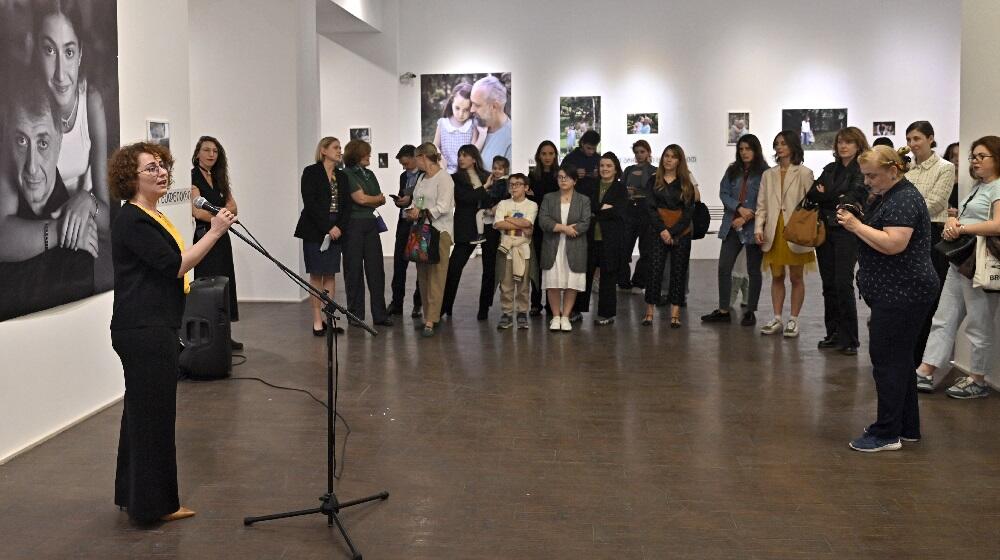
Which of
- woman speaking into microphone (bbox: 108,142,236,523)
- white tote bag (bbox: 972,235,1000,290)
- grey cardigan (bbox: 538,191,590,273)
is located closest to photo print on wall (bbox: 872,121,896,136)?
grey cardigan (bbox: 538,191,590,273)

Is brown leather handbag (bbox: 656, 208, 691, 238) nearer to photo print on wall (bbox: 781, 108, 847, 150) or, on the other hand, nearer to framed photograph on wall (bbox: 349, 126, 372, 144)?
photo print on wall (bbox: 781, 108, 847, 150)

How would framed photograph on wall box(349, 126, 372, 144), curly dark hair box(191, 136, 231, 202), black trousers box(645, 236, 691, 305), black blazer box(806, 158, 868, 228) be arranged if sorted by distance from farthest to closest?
1. framed photograph on wall box(349, 126, 372, 144)
2. black trousers box(645, 236, 691, 305)
3. curly dark hair box(191, 136, 231, 202)
4. black blazer box(806, 158, 868, 228)

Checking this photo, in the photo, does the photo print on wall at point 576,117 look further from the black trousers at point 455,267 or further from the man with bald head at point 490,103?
the black trousers at point 455,267

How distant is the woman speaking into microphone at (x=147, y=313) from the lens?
15.8 feet

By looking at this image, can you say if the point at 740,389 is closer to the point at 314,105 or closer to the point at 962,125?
the point at 962,125

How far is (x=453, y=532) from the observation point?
4.99 metres

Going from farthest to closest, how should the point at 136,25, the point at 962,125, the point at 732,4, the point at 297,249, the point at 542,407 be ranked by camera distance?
the point at 732,4 → the point at 297,249 → the point at 962,125 → the point at 136,25 → the point at 542,407

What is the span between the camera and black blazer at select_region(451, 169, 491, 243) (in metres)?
10.9

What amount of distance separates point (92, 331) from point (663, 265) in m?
5.55

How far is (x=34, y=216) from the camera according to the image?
20.9 ft

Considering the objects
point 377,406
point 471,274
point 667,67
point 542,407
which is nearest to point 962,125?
point 542,407

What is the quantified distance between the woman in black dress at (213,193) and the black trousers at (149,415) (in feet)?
14.4

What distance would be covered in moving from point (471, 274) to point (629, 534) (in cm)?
1132

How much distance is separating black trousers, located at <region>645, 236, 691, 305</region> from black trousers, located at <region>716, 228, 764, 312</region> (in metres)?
0.43
